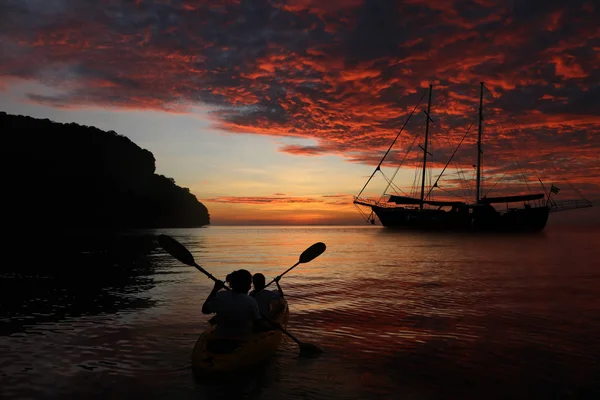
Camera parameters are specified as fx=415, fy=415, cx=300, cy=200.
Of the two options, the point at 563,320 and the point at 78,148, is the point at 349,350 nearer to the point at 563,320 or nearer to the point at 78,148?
the point at 563,320

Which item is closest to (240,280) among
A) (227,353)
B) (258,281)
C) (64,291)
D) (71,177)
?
(227,353)

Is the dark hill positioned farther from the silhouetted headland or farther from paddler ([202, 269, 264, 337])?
paddler ([202, 269, 264, 337])

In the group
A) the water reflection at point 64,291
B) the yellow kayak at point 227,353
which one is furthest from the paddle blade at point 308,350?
the water reflection at point 64,291

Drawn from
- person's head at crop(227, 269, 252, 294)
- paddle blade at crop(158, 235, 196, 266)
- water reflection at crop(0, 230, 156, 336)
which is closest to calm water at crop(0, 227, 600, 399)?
water reflection at crop(0, 230, 156, 336)

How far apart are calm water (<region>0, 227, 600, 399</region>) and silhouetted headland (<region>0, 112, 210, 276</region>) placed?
94.8 m

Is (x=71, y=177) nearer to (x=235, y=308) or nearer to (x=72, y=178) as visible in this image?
(x=72, y=178)

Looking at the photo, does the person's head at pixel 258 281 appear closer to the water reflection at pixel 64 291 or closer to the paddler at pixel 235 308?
the paddler at pixel 235 308

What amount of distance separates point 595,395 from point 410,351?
3.43 meters

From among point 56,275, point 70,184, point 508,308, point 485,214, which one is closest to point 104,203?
point 70,184

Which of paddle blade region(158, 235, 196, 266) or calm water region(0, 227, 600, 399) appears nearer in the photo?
calm water region(0, 227, 600, 399)

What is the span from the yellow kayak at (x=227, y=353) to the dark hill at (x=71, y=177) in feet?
402

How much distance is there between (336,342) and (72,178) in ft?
465

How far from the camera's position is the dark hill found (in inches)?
4658

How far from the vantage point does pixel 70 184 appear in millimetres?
130750
